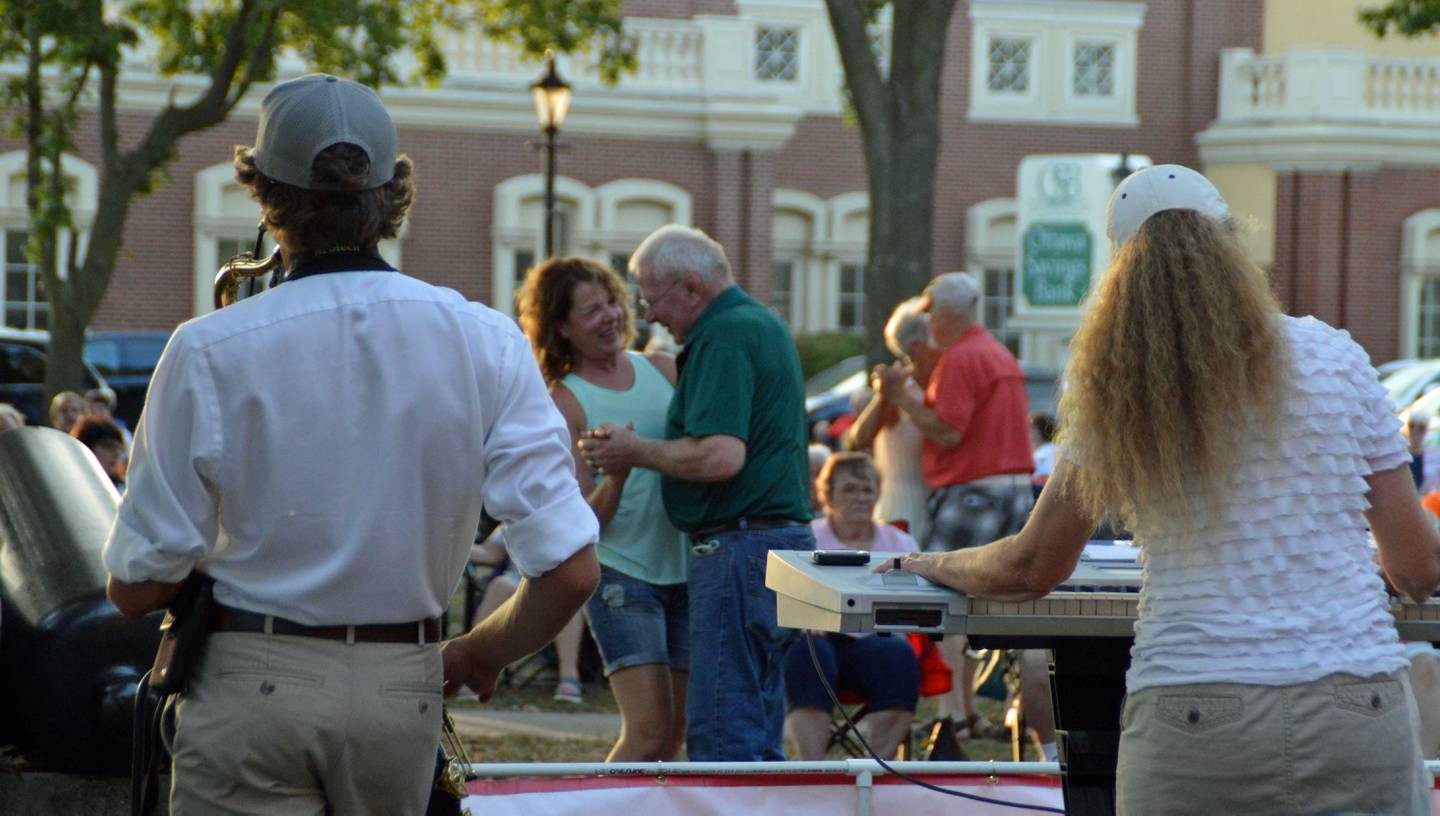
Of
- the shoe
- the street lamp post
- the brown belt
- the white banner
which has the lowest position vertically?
the shoe

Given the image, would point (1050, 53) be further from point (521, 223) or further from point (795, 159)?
point (521, 223)

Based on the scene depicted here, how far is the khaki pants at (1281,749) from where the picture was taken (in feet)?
9.83

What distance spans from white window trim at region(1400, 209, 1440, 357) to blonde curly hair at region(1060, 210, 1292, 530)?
28534 millimetres

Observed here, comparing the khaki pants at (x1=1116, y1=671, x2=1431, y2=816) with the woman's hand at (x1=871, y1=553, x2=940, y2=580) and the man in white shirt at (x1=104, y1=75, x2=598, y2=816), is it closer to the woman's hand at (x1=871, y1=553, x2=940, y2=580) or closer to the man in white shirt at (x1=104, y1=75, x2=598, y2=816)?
the woman's hand at (x1=871, y1=553, x2=940, y2=580)

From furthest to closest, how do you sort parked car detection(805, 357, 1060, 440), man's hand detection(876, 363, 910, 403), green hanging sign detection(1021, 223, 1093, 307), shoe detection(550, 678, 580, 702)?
parked car detection(805, 357, 1060, 440), green hanging sign detection(1021, 223, 1093, 307), shoe detection(550, 678, 580, 702), man's hand detection(876, 363, 910, 403)

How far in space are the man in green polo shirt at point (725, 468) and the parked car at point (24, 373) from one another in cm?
1501

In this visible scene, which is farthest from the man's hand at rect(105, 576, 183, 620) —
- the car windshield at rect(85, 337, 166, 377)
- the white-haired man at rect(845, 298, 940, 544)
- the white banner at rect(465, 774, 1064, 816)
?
the car windshield at rect(85, 337, 166, 377)

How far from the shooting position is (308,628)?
276 cm

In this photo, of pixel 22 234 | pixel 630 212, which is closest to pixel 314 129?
pixel 22 234

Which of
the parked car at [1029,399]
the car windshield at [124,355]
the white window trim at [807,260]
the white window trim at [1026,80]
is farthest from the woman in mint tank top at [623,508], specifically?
the white window trim at [1026,80]

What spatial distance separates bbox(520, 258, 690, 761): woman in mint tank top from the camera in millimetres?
5602

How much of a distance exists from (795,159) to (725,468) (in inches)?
939

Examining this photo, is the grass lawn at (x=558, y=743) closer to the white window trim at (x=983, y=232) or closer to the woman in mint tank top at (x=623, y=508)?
the woman in mint tank top at (x=623, y=508)

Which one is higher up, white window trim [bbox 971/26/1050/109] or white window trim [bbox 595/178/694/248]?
white window trim [bbox 971/26/1050/109]
